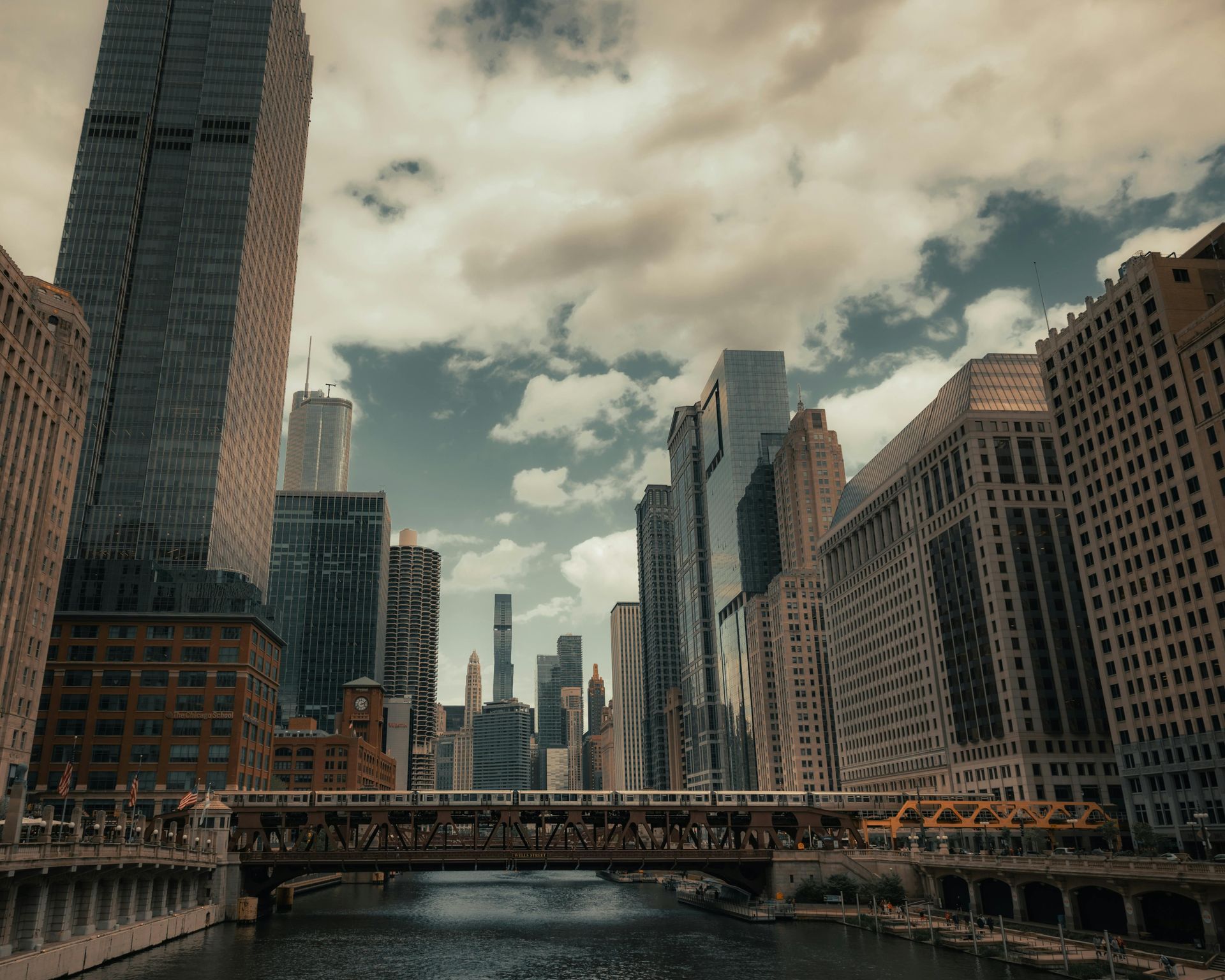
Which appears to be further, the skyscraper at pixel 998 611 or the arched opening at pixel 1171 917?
the skyscraper at pixel 998 611

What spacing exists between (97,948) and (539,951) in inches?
1465

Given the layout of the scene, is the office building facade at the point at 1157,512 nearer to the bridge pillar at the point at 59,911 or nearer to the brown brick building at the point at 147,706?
the bridge pillar at the point at 59,911

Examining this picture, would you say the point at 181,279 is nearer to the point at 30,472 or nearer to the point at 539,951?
the point at 30,472

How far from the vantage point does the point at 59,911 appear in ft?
236

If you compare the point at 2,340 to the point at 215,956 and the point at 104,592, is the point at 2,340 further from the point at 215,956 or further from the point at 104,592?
the point at 215,956

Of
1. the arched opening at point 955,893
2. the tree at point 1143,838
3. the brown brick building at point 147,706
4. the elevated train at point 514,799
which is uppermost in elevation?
the brown brick building at point 147,706

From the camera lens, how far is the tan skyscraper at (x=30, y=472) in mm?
109312

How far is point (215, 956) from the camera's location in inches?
3250

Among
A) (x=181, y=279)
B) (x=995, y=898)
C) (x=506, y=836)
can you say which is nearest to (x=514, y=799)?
(x=506, y=836)

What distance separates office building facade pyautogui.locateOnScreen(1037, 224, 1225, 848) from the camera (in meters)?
113

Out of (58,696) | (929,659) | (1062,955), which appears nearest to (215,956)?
(1062,955)

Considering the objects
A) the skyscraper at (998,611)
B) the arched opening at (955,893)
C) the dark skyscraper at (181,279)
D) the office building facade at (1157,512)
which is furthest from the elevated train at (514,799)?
the dark skyscraper at (181,279)

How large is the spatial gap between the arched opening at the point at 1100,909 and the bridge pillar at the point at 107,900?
83781 mm

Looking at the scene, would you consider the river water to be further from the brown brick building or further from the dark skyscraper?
the dark skyscraper
